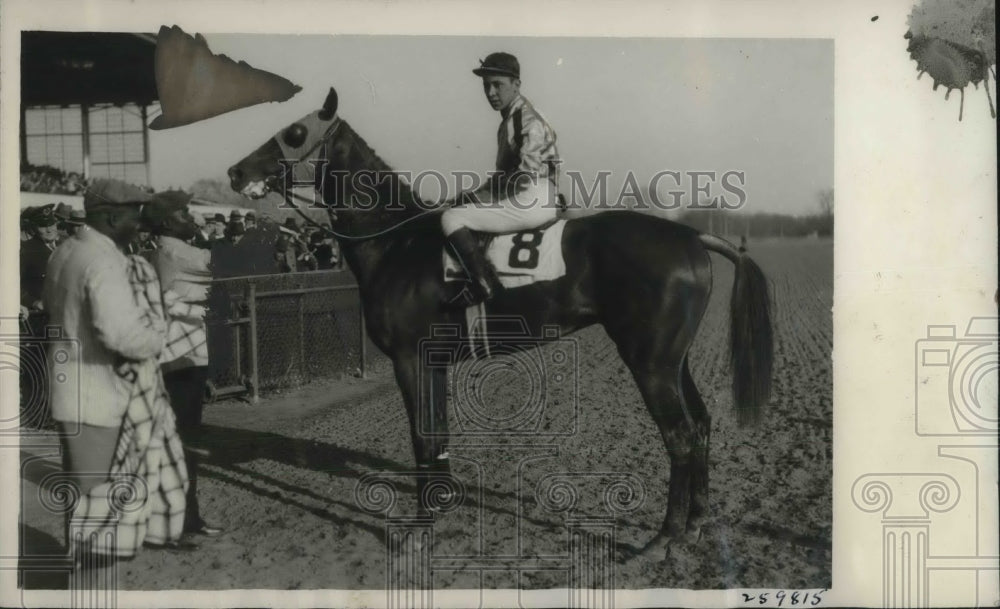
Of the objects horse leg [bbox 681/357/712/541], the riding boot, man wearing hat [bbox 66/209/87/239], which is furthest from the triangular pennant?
horse leg [bbox 681/357/712/541]

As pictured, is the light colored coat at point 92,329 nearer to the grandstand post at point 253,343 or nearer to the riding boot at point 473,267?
the grandstand post at point 253,343

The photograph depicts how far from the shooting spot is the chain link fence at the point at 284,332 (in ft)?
13.8

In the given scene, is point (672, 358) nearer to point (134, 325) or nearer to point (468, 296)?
point (468, 296)

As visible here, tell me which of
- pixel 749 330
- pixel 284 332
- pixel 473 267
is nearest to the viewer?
pixel 473 267

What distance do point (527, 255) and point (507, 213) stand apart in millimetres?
229

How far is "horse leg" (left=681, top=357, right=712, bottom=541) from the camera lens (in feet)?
13.2

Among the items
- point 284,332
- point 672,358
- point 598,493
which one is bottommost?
point 598,493

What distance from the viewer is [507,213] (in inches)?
155

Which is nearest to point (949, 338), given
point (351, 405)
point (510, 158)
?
point (510, 158)

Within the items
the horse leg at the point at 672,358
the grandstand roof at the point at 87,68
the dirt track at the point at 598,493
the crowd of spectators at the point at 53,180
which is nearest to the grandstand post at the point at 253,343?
the dirt track at the point at 598,493

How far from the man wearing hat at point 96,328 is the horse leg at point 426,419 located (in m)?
1.26

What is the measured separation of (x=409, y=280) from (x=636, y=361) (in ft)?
3.97

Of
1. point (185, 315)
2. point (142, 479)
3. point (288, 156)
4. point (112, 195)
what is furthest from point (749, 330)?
point (112, 195)

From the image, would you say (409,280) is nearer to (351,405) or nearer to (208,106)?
(351,405)
